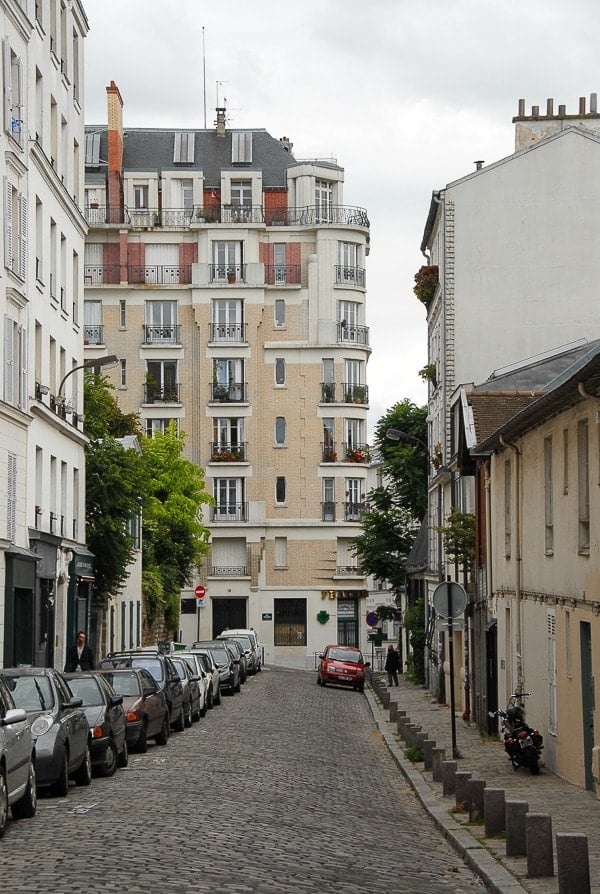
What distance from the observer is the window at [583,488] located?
19219 millimetres

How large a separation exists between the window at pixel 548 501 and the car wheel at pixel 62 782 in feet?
25.7

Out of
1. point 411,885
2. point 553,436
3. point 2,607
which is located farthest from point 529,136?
point 411,885

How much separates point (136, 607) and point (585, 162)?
1021 inches

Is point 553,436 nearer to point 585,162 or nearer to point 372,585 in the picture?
point 585,162

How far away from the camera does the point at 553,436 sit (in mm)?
21359

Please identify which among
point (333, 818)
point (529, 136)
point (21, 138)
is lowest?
point (333, 818)

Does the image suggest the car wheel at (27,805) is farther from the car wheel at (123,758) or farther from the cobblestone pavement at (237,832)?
the car wheel at (123,758)

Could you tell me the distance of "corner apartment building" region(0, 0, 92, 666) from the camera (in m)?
33.0

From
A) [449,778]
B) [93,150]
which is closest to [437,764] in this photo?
[449,778]

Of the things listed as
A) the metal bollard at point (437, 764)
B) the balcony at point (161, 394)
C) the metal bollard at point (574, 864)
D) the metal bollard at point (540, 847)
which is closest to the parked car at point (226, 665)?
the metal bollard at point (437, 764)

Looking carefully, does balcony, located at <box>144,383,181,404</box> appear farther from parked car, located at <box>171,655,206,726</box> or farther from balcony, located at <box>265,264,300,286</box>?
parked car, located at <box>171,655,206,726</box>

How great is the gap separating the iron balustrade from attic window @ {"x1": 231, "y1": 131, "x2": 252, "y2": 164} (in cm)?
1391

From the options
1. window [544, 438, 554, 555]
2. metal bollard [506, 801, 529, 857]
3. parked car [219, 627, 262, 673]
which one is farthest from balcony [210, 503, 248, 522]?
metal bollard [506, 801, 529, 857]

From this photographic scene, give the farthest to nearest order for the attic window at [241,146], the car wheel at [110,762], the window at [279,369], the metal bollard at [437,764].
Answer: the attic window at [241,146], the window at [279,369], the metal bollard at [437,764], the car wheel at [110,762]
